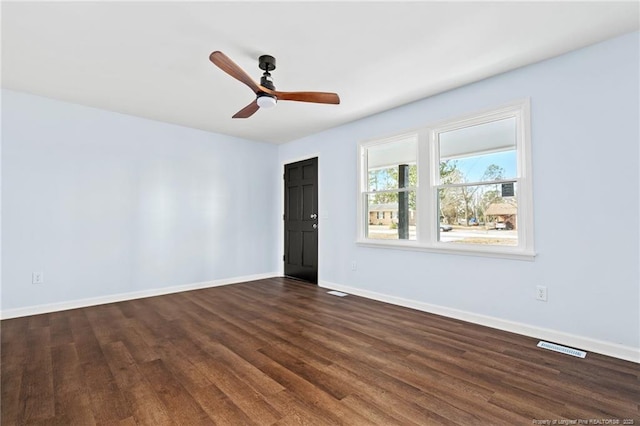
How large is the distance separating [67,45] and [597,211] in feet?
14.8

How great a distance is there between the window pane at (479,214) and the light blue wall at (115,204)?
3.32 m

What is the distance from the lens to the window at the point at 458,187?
2.93 metres

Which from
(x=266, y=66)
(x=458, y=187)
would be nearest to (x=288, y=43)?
(x=266, y=66)

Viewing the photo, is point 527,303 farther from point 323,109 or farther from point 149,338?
point 149,338

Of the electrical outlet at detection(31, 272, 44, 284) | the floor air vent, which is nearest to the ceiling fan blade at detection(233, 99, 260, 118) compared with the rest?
the electrical outlet at detection(31, 272, 44, 284)

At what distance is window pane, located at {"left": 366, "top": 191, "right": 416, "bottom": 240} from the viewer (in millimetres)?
3848

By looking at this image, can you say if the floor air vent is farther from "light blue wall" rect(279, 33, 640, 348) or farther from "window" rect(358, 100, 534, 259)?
"window" rect(358, 100, 534, 259)

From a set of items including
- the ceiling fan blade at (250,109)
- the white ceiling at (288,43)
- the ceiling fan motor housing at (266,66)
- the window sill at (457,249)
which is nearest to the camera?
the white ceiling at (288,43)

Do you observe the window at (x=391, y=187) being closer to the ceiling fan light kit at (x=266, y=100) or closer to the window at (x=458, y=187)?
the window at (x=458, y=187)

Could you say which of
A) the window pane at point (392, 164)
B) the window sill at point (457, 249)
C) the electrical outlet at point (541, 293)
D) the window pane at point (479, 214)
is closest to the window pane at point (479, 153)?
the window pane at point (479, 214)

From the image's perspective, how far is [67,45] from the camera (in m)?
2.50

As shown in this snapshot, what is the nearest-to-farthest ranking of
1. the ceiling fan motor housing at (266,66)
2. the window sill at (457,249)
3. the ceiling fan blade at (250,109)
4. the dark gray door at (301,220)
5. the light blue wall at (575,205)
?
the light blue wall at (575,205), the ceiling fan motor housing at (266,66), the window sill at (457,249), the ceiling fan blade at (250,109), the dark gray door at (301,220)

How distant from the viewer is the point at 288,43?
8.11 feet

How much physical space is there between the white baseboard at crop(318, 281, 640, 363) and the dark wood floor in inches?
3.8
